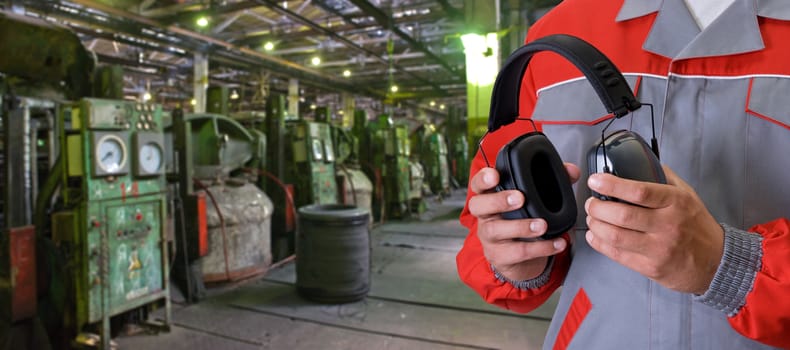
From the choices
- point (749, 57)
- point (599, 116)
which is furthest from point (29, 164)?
point (749, 57)

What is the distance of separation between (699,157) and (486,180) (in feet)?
1.28

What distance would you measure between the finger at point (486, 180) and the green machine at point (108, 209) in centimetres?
348

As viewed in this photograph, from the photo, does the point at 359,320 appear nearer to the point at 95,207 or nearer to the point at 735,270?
the point at 95,207

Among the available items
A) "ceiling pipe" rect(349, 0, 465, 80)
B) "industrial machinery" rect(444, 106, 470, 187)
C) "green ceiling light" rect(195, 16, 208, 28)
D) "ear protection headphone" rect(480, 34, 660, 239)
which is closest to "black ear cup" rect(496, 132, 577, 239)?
"ear protection headphone" rect(480, 34, 660, 239)

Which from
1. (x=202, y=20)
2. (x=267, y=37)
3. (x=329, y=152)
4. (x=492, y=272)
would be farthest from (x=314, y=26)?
(x=492, y=272)

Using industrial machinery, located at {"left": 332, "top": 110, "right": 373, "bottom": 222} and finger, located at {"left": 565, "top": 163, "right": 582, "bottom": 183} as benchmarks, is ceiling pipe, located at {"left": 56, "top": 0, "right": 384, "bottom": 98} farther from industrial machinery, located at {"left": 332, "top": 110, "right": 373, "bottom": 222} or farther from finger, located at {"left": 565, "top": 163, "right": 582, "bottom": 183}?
finger, located at {"left": 565, "top": 163, "right": 582, "bottom": 183}

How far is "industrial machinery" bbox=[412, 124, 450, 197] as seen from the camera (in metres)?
13.7

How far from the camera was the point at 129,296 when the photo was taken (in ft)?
12.1

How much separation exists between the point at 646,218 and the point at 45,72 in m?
5.01

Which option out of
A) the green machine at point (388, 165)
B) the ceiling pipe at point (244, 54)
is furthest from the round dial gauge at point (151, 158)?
the green machine at point (388, 165)

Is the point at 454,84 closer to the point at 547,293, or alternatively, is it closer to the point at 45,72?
the point at 45,72

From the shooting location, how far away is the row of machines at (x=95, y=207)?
11.1 feet

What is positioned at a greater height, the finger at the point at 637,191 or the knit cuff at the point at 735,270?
the finger at the point at 637,191

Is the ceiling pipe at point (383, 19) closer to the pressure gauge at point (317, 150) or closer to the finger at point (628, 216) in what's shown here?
the pressure gauge at point (317, 150)
